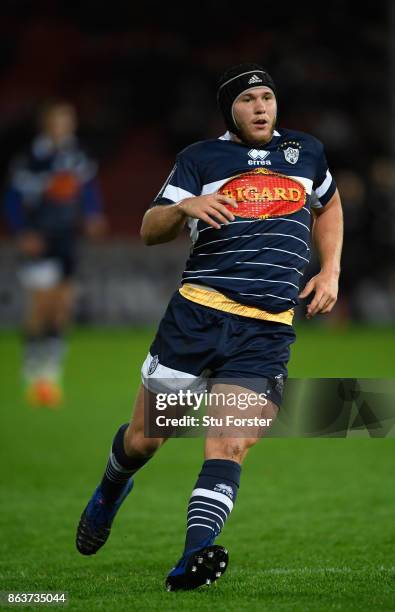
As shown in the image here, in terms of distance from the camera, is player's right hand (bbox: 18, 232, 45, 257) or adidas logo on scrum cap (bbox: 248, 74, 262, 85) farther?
player's right hand (bbox: 18, 232, 45, 257)

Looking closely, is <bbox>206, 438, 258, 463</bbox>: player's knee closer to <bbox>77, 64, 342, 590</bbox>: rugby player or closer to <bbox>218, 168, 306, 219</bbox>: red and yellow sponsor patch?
<bbox>77, 64, 342, 590</bbox>: rugby player

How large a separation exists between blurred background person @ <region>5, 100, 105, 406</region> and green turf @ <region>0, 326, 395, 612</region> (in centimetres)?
90

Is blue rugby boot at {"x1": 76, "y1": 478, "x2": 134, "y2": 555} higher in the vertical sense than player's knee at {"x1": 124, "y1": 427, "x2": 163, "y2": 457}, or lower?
lower

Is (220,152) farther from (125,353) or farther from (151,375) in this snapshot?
(125,353)

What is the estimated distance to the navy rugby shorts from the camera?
527 cm

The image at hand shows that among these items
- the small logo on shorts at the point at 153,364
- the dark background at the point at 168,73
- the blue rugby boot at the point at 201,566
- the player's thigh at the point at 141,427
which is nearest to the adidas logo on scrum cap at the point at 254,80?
the small logo on shorts at the point at 153,364

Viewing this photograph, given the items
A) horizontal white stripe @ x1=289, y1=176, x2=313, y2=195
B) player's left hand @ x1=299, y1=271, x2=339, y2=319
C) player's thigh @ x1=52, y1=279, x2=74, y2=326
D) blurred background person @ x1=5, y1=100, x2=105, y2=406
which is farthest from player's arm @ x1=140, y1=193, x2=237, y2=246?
player's thigh @ x1=52, y1=279, x2=74, y2=326

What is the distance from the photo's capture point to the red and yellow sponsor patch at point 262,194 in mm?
5359

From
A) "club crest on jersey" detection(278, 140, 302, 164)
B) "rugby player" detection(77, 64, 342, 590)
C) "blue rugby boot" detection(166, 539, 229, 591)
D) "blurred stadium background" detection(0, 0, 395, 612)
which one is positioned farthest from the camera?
"blurred stadium background" detection(0, 0, 395, 612)

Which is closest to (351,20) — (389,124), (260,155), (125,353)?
(389,124)

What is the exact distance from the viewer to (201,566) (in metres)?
4.84

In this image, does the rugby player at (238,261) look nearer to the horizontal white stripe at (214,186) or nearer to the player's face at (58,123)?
the horizontal white stripe at (214,186)

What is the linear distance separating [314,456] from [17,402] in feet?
13.0

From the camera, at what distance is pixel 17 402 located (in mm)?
12289
